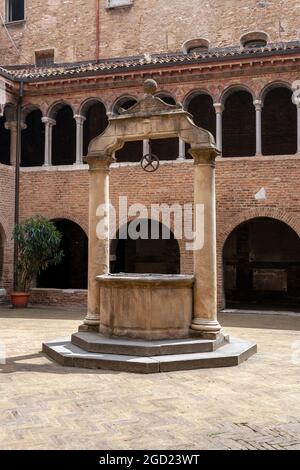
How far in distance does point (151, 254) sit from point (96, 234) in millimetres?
10799

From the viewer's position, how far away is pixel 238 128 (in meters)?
17.7

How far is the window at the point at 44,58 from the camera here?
878 inches

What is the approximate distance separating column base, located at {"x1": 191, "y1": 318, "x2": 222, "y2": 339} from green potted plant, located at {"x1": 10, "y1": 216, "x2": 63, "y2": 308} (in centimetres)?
870

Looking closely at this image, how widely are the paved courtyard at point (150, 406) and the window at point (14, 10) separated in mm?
19383

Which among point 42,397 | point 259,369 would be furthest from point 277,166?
point 42,397

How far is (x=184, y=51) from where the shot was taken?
66.7 ft

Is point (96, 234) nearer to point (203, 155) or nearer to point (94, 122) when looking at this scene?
point (203, 155)

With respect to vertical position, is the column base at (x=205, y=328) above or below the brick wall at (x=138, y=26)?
below

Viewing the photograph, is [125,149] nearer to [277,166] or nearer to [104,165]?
[277,166]

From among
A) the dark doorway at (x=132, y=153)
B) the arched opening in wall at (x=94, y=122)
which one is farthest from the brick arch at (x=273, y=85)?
the arched opening in wall at (x=94, y=122)

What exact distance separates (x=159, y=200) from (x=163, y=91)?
344 cm

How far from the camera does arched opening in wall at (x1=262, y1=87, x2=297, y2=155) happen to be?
17.1 m

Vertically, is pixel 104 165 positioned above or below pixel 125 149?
below

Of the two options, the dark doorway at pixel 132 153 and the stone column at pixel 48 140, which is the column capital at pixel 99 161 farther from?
the dark doorway at pixel 132 153
